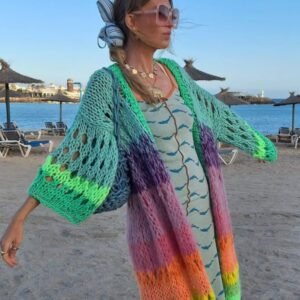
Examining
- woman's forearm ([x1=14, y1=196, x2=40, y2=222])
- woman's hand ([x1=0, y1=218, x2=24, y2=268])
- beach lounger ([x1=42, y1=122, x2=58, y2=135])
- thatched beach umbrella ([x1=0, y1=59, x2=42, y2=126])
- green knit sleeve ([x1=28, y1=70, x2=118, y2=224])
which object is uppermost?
thatched beach umbrella ([x1=0, y1=59, x2=42, y2=126])

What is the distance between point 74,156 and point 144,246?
1.18 feet

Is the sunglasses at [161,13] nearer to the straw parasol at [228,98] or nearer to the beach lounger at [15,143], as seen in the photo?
the beach lounger at [15,143]

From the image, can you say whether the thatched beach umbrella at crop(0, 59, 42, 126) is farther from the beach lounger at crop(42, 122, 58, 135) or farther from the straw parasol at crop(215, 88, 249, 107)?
the straw parasol at crop(215, 88, 249, 107)

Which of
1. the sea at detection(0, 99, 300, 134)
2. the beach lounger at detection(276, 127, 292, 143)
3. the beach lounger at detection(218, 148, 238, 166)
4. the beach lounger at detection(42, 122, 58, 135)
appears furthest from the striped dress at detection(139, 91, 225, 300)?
the beach lounger at detection(42, 122, 58, 135)

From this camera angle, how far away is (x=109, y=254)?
4617mm

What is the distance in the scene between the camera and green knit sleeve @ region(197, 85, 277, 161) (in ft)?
5.92

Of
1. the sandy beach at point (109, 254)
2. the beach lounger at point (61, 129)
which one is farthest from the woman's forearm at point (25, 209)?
the beach lounger at point (61, 129)

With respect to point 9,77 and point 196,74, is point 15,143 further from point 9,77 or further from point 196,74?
point 196,74

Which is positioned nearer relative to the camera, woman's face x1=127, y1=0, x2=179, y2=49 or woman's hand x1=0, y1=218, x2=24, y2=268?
woman's hand x1=0, y1=218, x2=24, y2=268

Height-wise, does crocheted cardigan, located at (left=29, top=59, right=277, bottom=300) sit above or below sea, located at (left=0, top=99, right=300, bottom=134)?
above

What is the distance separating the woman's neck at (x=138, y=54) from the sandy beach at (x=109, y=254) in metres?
2.43

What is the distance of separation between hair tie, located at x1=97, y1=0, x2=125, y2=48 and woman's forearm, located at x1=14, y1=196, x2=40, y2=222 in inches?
22.3

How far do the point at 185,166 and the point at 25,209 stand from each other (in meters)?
0.52

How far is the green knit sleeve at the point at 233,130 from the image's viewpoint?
71.0 inches
